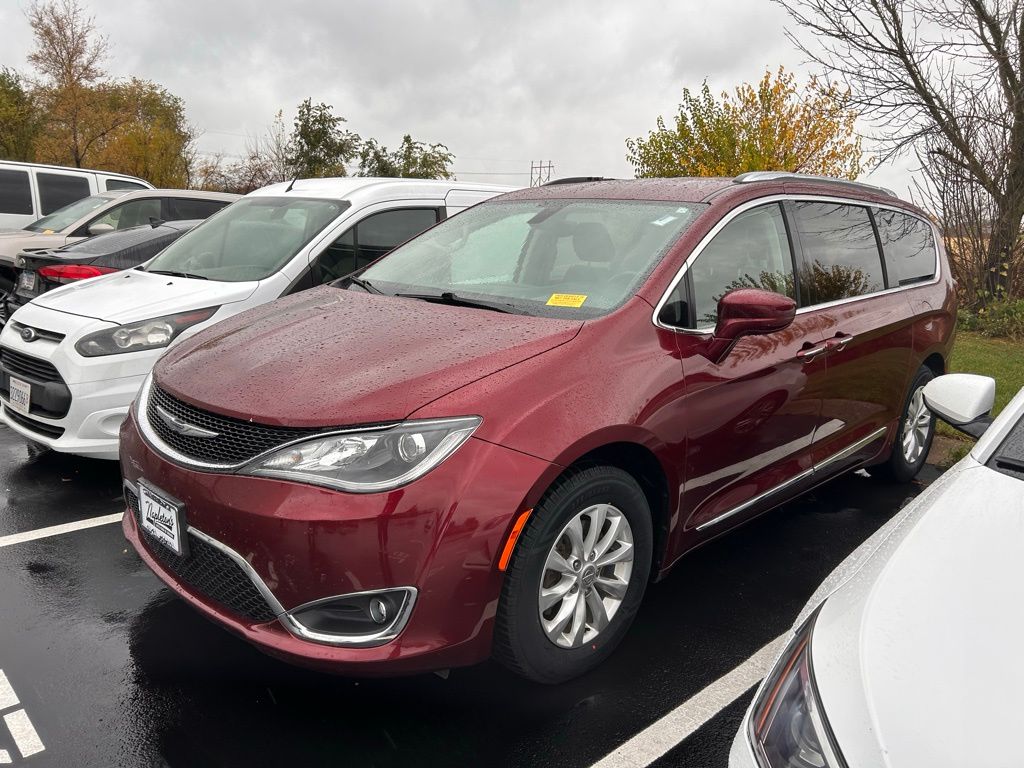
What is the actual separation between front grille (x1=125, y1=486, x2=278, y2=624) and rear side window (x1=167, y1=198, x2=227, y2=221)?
8.03 m

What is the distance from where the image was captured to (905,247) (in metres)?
4.59

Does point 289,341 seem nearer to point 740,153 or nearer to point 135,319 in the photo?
point 135,319

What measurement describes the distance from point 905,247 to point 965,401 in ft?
7.74

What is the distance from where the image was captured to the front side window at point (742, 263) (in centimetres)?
314

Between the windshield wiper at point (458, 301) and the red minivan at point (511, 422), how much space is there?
1 cm

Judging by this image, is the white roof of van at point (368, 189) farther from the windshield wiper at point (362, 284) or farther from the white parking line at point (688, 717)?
the white parking line at point (688, 717)

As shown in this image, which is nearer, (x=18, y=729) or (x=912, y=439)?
(x=18, y=729)

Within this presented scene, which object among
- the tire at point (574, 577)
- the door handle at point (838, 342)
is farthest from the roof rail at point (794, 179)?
the tire at point (574, 577)

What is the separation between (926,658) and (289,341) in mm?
2226

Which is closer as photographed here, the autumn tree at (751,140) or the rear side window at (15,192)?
the rear side window at (15,192)

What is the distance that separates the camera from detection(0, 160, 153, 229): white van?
38.2 feet

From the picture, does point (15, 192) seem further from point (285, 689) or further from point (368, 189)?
point (285, 689)

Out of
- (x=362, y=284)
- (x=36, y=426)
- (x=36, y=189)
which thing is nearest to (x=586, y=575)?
(x=362, y=284)

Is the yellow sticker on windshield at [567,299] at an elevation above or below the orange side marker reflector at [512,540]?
above
